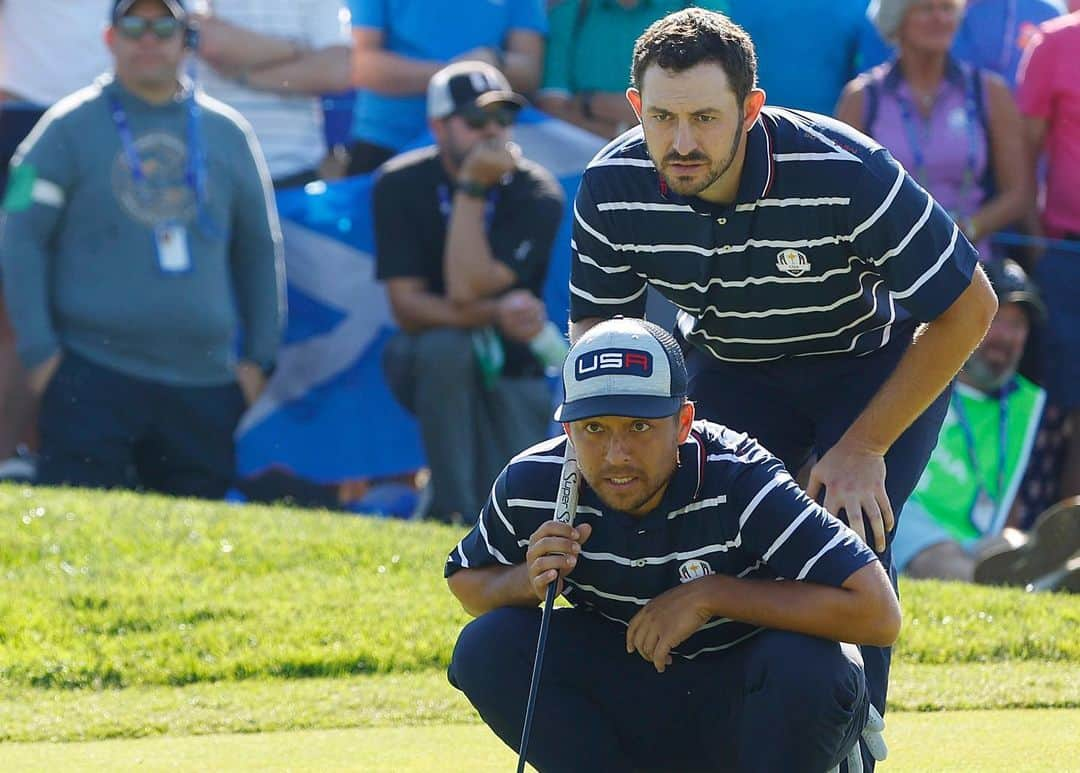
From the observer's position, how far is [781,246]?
15.6 feet

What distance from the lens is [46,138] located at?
9.27 metres

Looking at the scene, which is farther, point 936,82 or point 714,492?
point 936,82

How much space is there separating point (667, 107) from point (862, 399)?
98cm

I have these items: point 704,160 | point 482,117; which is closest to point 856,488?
point 704,160

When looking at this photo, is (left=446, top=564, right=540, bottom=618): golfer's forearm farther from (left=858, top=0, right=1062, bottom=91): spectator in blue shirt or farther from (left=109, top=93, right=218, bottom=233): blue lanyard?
(left=858, top=0, right=1062, bottom=91): spectator in blue shirt

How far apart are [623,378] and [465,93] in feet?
17.0

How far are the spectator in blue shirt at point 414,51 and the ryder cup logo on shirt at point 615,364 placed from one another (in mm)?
5690

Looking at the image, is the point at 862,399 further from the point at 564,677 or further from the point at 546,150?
the point at 546,150

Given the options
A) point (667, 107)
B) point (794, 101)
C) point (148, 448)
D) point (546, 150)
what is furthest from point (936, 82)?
point (667, 107)

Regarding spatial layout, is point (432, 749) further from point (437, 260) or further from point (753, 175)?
point (437, 260)

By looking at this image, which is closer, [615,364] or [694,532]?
[615,364]

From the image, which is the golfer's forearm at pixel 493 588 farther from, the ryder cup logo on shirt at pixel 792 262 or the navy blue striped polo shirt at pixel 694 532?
the ryder cup logo on shirt at pixel 792 262

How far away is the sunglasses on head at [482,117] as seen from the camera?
920cm

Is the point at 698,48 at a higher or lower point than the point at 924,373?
higher
